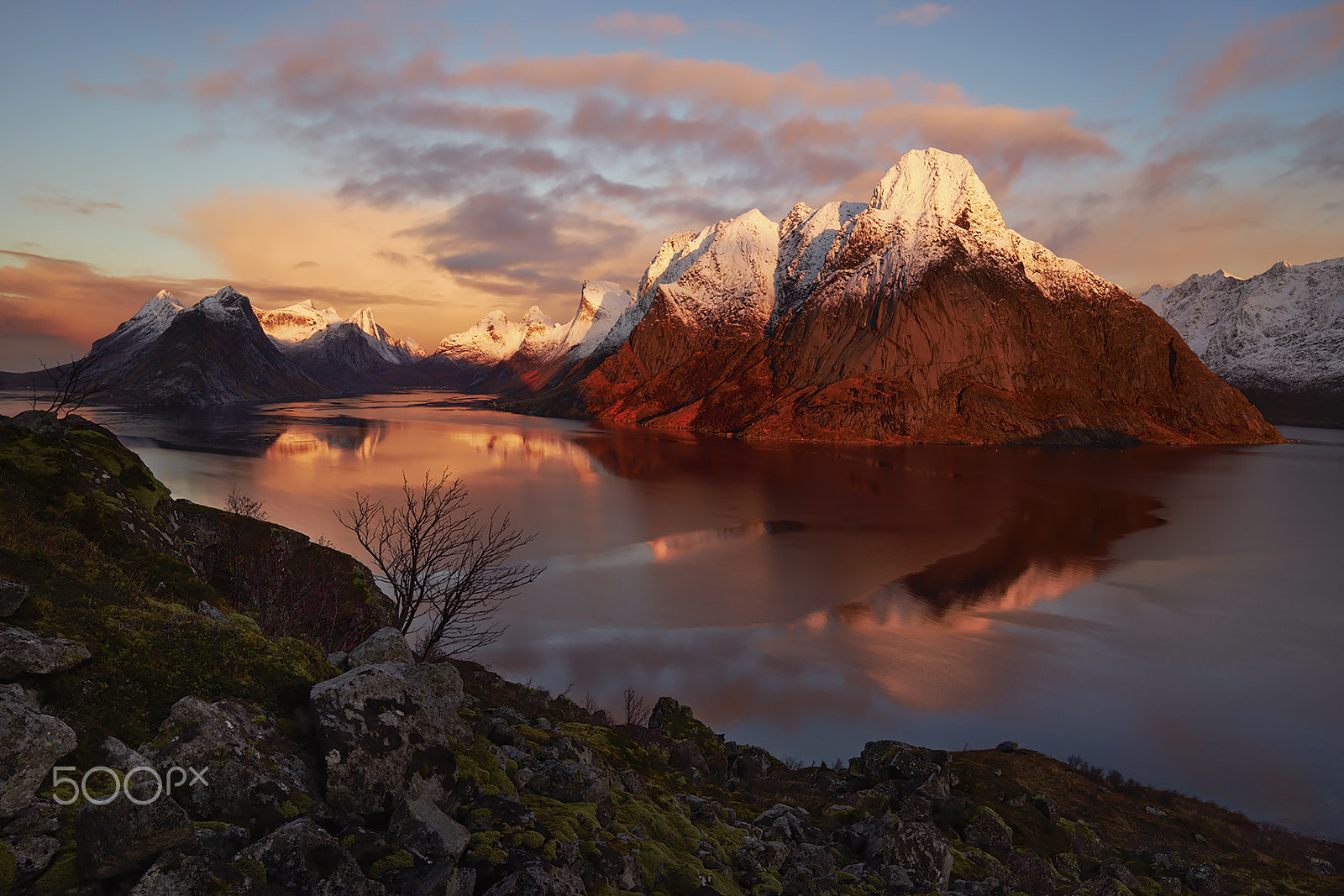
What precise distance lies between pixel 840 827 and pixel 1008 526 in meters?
60.2

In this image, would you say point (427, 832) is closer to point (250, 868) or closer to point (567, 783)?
point (250, 868)

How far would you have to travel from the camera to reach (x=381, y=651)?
10062 mm

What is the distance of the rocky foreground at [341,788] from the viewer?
17.1 ft

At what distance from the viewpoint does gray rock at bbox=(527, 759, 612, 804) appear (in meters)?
8.88

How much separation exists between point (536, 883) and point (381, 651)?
5.00m

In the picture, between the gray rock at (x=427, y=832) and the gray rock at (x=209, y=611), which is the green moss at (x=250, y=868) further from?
the gray rock at (x=209, y=611)

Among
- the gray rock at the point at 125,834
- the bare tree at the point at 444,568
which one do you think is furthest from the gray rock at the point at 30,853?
the bare tree at the point at 444,568

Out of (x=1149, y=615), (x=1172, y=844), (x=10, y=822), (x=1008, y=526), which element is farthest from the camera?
(x=1008, y=526)

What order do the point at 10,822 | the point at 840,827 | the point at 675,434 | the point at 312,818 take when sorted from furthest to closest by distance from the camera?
the point at 675,434 < the point at 840,827 < the point at 312,818 < the point at 10,822

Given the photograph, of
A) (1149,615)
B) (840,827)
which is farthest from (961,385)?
(840,827)

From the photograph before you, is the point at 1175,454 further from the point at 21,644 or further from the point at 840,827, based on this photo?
the point at 21,644

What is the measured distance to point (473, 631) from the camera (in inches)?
1256

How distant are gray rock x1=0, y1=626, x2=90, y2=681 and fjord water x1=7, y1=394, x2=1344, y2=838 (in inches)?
894

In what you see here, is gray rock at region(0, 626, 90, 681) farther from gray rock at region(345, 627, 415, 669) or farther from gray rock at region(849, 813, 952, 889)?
gray rock at region(849, 813, 952, 889)
